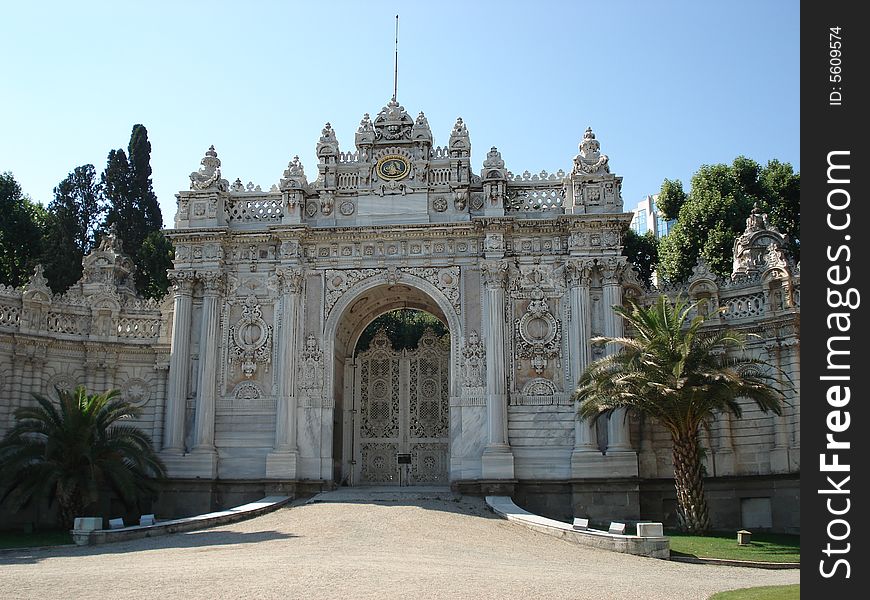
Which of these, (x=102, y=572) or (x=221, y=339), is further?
(x=221, y=339)

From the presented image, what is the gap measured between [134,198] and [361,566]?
40093mm

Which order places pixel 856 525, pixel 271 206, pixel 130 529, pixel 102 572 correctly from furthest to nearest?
1. pixel 271 206
2. pixel 130 529
3. pixel 102 572
4. pixel 856 525

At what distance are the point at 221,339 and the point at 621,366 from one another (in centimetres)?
1306

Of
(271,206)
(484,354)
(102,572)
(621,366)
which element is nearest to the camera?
(102,572)

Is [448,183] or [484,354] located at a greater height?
[448,183]

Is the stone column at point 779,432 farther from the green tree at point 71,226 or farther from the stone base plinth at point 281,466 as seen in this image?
the green tree at point 71,226

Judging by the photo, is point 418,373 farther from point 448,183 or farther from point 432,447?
point 448,183

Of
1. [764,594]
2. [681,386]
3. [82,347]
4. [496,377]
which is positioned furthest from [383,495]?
[764,594]

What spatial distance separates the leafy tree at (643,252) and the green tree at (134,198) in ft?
88.9

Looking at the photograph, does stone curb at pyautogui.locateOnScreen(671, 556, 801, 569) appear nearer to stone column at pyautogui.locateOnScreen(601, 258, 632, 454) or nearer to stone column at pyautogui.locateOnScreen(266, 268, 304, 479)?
stone column at pyautogui.locateOnScreen(601, 258, 632, 454)

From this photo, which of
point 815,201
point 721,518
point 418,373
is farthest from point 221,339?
point 815,201

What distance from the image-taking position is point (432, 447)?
3139 centimetres

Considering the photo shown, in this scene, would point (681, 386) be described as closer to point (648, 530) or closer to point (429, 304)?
point (648, 530)

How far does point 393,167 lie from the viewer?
30.3 metres
